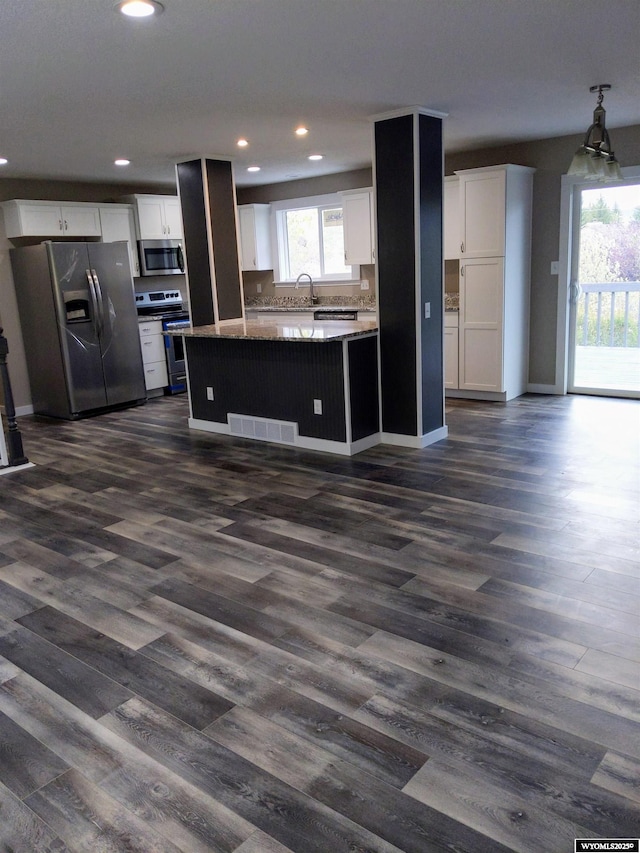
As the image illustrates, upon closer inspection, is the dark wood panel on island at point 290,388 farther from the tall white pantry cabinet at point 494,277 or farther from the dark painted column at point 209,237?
the tall white pantry cabinet at point 494,277

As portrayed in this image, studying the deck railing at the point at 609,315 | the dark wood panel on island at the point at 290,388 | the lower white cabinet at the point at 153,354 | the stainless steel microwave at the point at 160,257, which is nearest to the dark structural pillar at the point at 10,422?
the dark wood panel on island at the point at 290,388

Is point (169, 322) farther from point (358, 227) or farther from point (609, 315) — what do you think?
point (609, 315)

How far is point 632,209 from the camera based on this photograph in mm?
6207

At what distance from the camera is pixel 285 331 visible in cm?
532

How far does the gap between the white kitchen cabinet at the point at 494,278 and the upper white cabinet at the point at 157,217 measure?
11.1 ft

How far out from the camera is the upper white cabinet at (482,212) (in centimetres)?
628

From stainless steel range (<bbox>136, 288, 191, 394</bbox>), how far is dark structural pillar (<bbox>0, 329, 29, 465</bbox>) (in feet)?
9.10

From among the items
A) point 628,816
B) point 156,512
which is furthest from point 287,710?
point 156,512

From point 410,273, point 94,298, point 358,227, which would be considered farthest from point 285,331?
point 358,227

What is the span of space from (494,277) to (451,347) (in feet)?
2.82

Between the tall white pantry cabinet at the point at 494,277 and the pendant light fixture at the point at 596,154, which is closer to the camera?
the pendant light fixture at the point at 596,154

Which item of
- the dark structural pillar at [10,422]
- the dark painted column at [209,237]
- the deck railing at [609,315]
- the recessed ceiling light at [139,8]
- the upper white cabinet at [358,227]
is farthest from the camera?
the upper white cabinet at [358,227]

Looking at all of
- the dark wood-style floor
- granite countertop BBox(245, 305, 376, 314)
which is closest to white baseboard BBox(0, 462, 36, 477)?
the dark wood-style floor

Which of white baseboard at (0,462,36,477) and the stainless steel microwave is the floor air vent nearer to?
white baseboard at (0,462,36,477)
